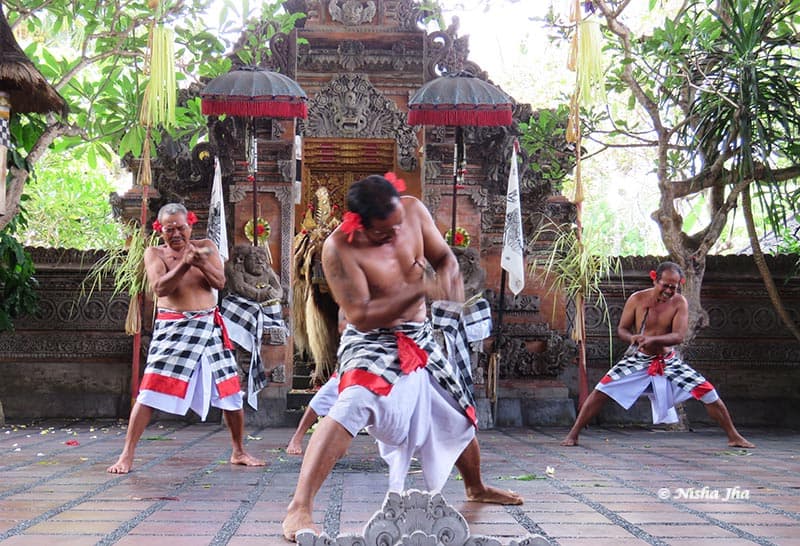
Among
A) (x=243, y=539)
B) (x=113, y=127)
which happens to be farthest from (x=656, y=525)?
(x=113, y=127)

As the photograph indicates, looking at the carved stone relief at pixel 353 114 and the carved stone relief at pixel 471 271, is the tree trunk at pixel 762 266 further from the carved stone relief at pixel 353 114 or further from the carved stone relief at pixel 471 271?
the carved stone relief at pixel 353 114

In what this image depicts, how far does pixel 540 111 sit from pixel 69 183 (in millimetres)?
10181

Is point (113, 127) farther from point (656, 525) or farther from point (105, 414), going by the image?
point (656, 525)

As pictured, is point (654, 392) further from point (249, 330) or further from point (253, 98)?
point (253, 98)

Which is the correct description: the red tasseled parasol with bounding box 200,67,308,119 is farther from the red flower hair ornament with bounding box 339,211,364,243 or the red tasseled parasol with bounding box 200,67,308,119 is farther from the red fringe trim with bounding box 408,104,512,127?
the red flower hair ornament with bounding box 339,211,364,243

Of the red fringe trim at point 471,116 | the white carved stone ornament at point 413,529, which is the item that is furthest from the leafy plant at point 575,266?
the white carved stone ornament at point 413,529

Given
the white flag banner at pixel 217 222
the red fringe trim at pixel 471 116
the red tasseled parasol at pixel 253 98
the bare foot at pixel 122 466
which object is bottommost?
the bare foot at pixel 122 466

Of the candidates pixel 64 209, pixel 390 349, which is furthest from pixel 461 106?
pixel 64 209

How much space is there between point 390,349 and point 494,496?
3.38 ft

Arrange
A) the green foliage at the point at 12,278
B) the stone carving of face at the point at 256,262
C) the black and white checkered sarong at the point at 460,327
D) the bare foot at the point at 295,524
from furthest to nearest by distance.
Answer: the green foliage at the point at 12,278
the stone carving of face at the point at 256,262
the black and white checkered sarong at the point at 460,327
the bare foot at the point at 295,524

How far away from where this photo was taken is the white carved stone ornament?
8.46ft

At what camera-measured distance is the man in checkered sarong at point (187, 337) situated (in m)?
5.71

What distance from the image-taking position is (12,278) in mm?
8977

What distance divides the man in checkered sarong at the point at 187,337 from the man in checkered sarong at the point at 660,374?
2.97 meters
